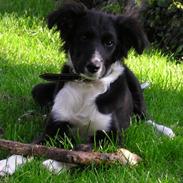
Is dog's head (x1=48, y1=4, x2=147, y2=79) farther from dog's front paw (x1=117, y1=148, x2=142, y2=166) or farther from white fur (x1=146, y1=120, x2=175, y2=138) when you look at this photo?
white fur (x1=146, y1=120, x2=175, y2=138)

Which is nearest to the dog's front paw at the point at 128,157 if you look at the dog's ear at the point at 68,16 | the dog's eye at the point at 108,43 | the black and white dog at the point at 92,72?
the black and white dog at the point at 92,72

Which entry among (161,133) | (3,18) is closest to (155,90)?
(161,133)

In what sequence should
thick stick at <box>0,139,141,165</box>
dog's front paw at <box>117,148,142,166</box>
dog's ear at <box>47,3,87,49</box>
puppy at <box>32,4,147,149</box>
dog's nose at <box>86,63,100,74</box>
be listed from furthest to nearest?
dog's ear at <box>47,3,87,49</box> → puppy at <box>32,4,147,149</box> → dog's nose at <box>86,63,100,74</box> → dog's front paw at <box>117,148,142,166</box> → thick stick at <box>0,139,141,165</box>

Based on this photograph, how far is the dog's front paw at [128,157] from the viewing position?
12.7ft

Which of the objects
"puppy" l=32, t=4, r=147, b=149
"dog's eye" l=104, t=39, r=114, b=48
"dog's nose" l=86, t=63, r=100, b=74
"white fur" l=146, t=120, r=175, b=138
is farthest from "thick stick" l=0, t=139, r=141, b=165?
"white fur" l=146, t=120, r=175, b=138

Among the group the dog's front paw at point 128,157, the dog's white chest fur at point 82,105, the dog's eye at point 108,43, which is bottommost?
the dog's front paw at point 128,157

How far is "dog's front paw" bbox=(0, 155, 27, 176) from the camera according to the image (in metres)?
3.54

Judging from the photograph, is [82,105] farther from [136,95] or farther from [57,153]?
[136,95]

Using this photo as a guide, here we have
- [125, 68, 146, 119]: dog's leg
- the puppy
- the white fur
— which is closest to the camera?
the puppy

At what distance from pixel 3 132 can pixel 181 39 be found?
4.39m

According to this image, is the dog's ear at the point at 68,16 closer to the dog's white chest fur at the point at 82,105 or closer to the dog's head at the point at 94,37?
the dog's head at the point at 94,37

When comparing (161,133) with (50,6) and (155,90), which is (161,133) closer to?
(155,90)

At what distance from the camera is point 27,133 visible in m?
4.36

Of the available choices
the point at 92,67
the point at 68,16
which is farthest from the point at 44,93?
the point at 92,67
